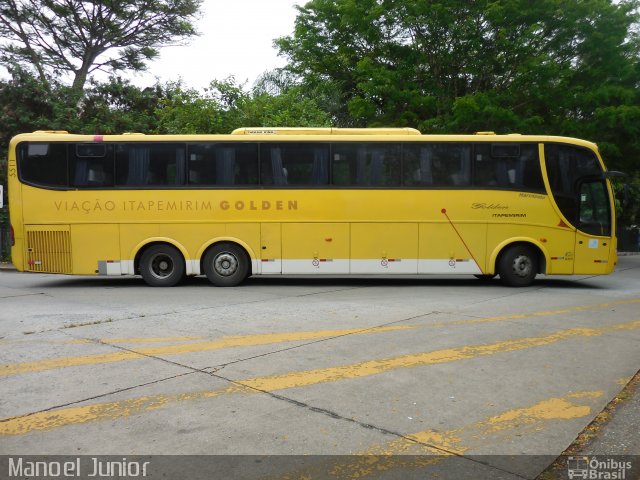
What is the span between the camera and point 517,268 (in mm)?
12656

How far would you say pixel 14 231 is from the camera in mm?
12406

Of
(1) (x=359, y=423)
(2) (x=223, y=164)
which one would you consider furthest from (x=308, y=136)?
(1) (x=359, y=423)

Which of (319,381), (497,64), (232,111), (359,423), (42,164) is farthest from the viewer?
(232,111)

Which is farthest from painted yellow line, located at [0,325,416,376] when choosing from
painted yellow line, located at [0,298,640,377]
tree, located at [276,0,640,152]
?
tree, located at [276,0,640,152]

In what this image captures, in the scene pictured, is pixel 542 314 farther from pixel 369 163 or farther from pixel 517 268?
pixel 369 163

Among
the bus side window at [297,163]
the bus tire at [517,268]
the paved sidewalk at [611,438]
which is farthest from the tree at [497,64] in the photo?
the paved sidewalk at [611,438]

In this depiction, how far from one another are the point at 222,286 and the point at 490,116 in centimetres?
968

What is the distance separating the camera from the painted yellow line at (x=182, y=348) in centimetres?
567

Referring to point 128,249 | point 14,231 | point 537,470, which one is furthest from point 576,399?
point 14,231

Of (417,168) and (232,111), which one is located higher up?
(232,111)

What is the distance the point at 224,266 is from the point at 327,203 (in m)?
2.67

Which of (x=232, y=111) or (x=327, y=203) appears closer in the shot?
(x=327, y=203)

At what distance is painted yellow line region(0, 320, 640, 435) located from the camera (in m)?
4.25

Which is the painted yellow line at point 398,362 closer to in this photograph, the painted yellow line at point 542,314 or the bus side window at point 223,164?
the painted yellow line at point 542,314
